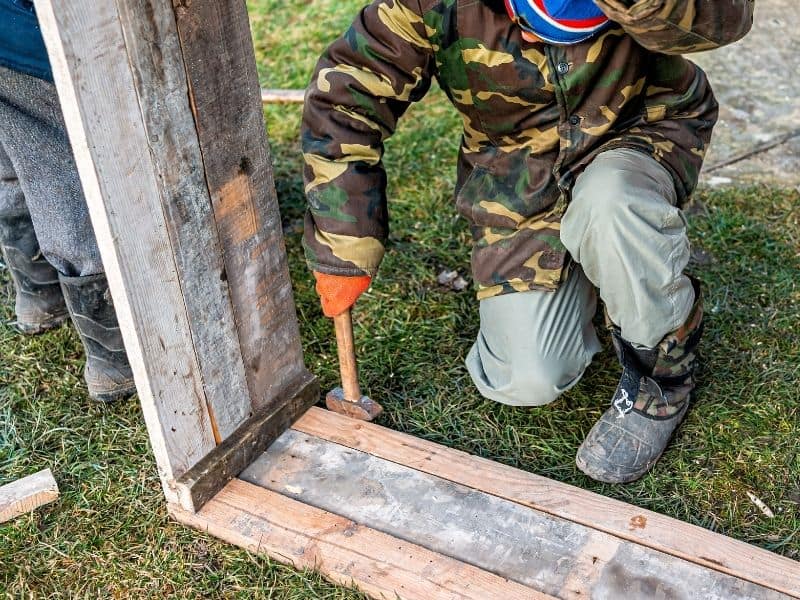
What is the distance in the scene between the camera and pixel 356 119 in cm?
226

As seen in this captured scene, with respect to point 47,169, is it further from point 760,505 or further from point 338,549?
point 760,505

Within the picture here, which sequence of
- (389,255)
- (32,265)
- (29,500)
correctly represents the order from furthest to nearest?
(389,255)
(32,265)
(29,500)

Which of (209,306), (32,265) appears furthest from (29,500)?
(32,265)

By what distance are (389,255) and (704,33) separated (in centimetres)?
160

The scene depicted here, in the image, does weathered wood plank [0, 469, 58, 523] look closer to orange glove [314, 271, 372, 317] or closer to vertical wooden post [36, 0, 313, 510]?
vertical wooden post [36, 0, 313, 510]

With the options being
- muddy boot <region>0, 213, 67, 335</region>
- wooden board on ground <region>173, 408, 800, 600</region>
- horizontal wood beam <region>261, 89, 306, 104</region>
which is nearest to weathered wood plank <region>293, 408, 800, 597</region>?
wooden board on ground <region>173, 408, 800, 600</region>

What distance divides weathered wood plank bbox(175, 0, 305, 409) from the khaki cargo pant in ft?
2.03

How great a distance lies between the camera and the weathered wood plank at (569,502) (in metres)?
2.04

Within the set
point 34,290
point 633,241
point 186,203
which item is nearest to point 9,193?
point 34,290

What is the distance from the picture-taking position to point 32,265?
9.87ft

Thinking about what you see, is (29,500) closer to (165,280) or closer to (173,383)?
(173,383)

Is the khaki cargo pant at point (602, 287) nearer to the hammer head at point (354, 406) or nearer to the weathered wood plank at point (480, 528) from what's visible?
the hammer head at point (354, 406)

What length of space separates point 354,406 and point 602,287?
2.59 feet

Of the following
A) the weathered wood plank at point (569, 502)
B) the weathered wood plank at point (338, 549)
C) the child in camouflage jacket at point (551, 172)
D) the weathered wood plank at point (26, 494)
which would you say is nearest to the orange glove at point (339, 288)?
the child in camouflage jacket at point (551, 172)
